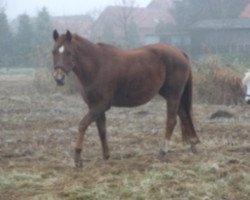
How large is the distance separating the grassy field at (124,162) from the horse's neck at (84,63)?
1.26 meters

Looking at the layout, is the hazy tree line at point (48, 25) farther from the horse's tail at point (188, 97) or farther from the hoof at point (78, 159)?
the hoof at point (78, 159)

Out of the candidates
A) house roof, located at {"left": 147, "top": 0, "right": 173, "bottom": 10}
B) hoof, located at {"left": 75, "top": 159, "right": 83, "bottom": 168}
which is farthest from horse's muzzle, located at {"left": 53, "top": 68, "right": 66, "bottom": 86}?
house roof, located at {"left": 147, "top": 0, "right": 173, "bottom": 10}

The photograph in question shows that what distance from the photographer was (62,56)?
775 cm

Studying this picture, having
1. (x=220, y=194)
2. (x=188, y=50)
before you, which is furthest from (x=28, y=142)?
(x=188, y=50)

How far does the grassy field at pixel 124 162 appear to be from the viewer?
6.35 m

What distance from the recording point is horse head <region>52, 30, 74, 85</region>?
25.1 feet

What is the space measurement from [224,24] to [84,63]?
36.0 meters

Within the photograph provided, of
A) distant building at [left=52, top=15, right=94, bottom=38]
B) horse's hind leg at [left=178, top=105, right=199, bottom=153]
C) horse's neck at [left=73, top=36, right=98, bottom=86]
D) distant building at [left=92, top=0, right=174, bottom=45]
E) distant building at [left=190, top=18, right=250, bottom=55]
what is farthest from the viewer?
distant building at [left=92, top=0, right=174, bottom=45]

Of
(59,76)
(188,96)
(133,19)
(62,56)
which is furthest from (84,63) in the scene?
(133,19)

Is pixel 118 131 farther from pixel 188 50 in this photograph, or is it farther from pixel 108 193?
pixel 188 50

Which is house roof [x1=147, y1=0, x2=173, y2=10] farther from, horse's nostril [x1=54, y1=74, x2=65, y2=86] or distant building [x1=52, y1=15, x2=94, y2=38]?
horse's nostril [x1=54, y1=74, x2=65, y2=86]

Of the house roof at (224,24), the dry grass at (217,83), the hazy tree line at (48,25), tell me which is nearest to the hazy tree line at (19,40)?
the hazy tree line at (48,25)

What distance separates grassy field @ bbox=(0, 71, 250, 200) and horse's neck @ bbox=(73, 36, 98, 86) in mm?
1263

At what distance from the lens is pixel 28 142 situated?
34.2ft
